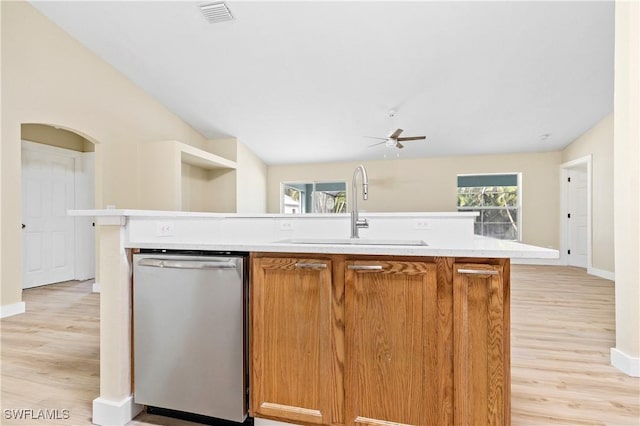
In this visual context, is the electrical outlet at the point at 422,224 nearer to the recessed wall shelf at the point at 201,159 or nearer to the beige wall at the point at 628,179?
the beige wall at the point at 628,179

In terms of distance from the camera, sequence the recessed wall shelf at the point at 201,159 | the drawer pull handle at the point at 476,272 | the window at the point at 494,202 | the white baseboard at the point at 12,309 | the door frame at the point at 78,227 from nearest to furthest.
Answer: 1. the drawer pull handle at the point at 476,272
2. the white baseboard at the point at 12,309
3. the recessed wall shelf at the point at 201,159
4. the door frame at the point at 78,227
5. the window at the point at 494,202

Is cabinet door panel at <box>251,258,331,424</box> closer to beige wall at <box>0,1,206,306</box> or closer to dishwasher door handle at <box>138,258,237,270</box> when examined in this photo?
dishwasher door handle at <box>138,258,237,270</box>

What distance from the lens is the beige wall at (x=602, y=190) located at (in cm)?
514

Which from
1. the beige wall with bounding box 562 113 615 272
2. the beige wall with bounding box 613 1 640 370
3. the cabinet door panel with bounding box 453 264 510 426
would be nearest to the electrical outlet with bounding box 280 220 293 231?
the cabinet door panel with bounding box 453 264 510 426

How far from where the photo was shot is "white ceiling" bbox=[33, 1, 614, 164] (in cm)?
330

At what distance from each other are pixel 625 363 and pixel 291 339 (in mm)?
2227

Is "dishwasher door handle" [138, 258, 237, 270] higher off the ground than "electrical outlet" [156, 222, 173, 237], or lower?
lower

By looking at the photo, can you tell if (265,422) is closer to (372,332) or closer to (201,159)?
(372,332)

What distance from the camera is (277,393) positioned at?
137 centimetres

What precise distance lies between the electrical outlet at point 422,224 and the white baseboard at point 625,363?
154 centimetres

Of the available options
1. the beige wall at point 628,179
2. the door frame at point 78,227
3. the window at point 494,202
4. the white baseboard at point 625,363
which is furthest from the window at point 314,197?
the white baseboard at point 625,363

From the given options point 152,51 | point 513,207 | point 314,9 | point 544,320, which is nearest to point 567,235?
point 513,207

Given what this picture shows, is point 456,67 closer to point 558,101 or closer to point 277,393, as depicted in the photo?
point 558,101

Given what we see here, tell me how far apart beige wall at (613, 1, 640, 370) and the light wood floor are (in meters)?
0.33
